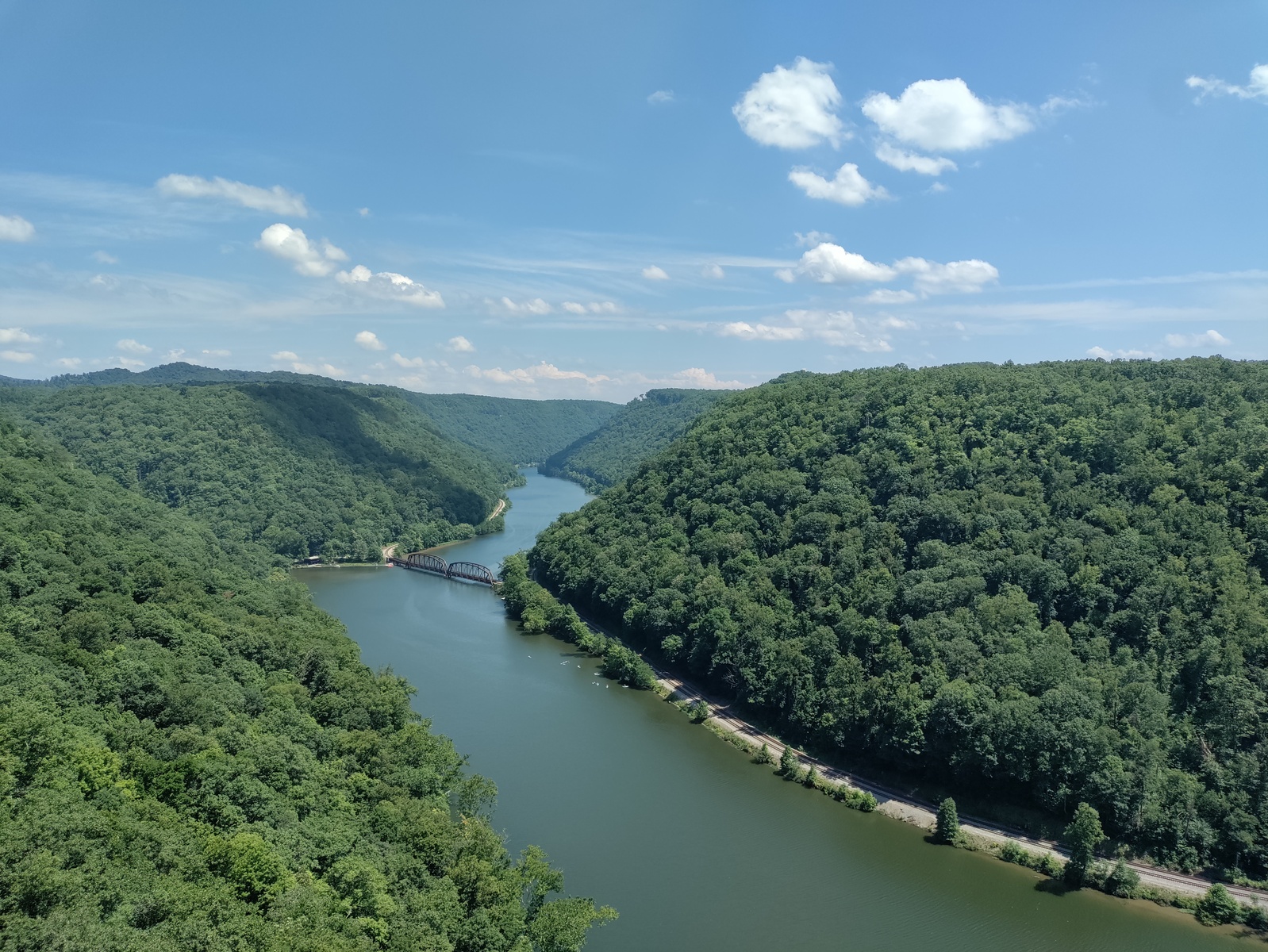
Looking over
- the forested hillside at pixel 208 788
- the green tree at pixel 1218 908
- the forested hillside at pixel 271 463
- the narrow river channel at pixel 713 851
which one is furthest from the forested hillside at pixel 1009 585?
the forested hillside at pixel 271 463

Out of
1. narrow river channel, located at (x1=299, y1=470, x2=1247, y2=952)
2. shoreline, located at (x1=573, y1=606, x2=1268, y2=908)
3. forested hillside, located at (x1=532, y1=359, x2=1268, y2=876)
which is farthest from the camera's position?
forested hillside, located at (x1=532, y1=359, x2=1268, y2=876)

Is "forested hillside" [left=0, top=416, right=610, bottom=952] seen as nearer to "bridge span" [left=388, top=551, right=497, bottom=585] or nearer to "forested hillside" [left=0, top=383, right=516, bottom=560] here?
"bridge span" [left=388, top=551, right=497, bottom=585]

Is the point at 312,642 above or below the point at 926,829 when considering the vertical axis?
above

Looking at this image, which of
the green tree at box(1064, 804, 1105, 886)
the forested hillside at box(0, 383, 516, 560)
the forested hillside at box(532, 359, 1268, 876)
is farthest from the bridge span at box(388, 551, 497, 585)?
the green tree at box(1064, 804, 1105, 886)

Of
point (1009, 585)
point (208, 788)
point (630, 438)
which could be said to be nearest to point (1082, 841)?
point (1009, 585)

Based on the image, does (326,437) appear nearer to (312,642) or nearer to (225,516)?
(225,516)

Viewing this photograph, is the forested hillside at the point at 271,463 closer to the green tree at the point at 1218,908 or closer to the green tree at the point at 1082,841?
the green tree at the point at 1082,841

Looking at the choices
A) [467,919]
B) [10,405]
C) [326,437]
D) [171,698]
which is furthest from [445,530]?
[467,919]
